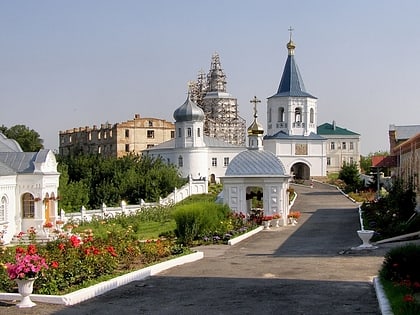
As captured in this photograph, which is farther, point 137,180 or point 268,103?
point 268,103

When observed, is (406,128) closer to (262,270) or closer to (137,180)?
(137,180)

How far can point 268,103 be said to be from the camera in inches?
2817

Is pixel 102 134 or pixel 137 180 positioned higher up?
pixel 102 134

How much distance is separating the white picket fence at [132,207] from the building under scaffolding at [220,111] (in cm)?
2702

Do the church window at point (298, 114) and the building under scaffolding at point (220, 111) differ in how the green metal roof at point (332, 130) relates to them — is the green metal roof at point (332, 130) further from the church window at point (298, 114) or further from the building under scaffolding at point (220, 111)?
the church window at point (298, 114)

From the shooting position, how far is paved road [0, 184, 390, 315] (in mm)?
10453

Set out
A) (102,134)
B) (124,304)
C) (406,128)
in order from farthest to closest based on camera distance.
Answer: (102,134) → (406,128) → (124,304)

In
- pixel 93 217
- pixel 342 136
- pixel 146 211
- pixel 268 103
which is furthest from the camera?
pixel 342 136

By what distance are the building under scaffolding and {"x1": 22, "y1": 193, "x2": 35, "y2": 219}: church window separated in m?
51.0

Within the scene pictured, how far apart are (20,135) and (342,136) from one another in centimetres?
3499

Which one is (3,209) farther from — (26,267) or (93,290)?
(26,267)

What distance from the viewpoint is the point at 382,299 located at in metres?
10.2

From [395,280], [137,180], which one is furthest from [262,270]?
[137,180]

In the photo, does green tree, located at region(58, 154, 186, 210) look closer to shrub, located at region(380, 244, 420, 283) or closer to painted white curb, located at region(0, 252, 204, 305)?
painted white curb, located at region(0, 252, 204, 305)
